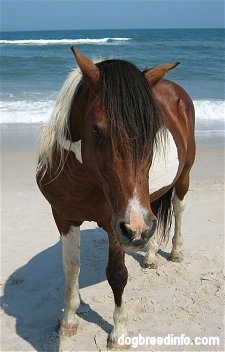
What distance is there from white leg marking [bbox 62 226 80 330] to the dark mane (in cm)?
112

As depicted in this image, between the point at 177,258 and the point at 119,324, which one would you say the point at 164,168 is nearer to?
the point at 119,324

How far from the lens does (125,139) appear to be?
1664 mm

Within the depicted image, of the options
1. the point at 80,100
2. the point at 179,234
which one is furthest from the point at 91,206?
the point at 179,234

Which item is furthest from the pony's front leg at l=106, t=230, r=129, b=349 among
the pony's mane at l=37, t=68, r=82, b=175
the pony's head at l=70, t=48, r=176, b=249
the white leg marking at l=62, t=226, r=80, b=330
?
the pony's head at l=70, t=48, r=176, b=249

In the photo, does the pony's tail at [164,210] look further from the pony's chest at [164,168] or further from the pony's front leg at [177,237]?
the pony's chest at [164,168]

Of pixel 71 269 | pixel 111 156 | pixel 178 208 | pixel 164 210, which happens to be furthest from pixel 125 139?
pixel 178 208

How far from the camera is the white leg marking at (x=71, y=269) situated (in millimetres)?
2711

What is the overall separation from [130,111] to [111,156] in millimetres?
184

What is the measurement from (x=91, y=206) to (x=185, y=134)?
1.32 m

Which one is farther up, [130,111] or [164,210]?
[130,111]

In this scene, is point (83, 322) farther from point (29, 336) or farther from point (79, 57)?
point (79, 57)

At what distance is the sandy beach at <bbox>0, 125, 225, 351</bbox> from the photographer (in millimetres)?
2854

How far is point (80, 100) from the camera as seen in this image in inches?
80.7

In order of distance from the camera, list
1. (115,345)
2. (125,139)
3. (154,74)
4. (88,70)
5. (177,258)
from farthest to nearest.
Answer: (177,258), (115,345), (154,74), (88,70), (125,139)
